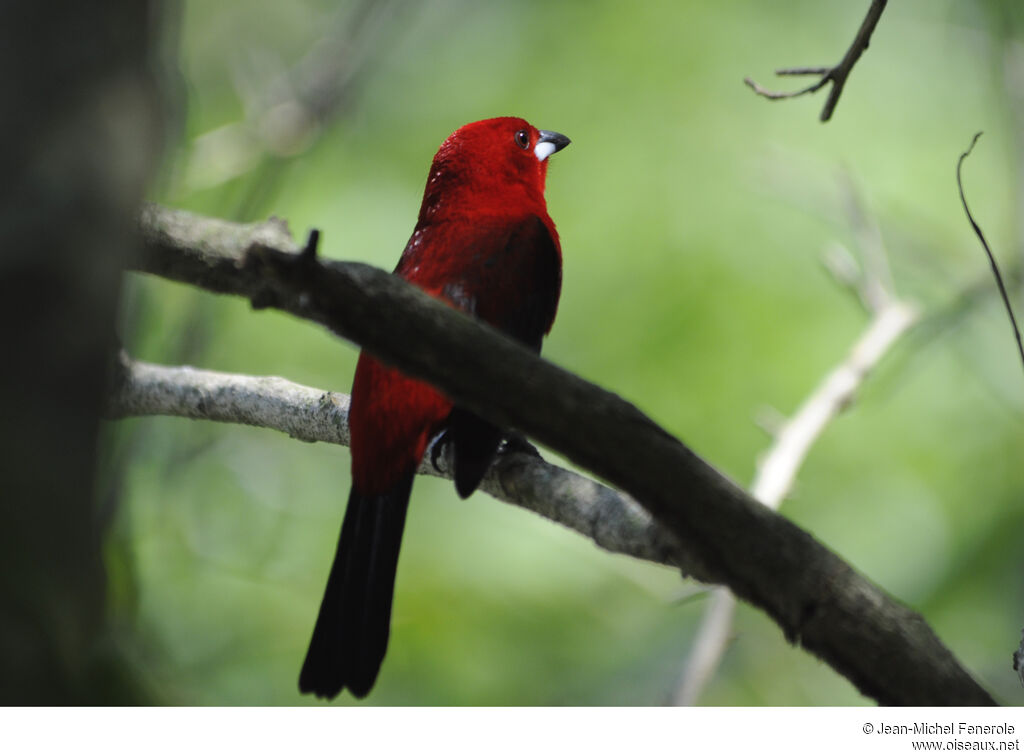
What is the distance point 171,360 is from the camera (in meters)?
2.96

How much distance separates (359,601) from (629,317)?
7.85 ft

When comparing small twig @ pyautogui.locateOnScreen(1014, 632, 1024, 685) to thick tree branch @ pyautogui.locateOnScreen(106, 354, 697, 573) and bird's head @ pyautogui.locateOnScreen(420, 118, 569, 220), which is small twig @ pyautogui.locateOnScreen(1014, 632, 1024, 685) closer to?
thick tree branch @ pyautogui.locateOnScreen(106, 354, 697, 573)

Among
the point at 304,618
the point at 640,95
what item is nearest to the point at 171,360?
the point at 304,618

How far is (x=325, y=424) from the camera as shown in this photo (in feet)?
7.73

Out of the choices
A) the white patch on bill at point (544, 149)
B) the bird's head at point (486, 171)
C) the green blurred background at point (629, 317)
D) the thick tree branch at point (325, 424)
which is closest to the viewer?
the thick tree branch at point (325, 424)

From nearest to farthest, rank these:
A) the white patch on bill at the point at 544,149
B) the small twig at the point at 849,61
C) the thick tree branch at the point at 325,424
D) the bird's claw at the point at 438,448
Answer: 1. the thick tree branch at the point at 325,424
2. the small twig at the point at 849,61
3. the bird's claw at the point at 438,448
4. the white patch on bill at the point at 544,149

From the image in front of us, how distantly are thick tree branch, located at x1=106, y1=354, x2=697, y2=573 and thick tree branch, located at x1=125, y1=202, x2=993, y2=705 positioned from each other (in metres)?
0.22

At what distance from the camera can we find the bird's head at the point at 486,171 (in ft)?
8.77

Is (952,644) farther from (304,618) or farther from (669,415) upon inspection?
(304,618)

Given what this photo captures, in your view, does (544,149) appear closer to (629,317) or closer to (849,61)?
(849,61)

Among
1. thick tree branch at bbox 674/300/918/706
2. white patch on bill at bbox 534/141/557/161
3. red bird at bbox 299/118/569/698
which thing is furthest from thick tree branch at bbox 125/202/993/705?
white patch on bill at bbox 534/141/557/161

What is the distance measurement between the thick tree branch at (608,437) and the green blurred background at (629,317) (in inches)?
58.7

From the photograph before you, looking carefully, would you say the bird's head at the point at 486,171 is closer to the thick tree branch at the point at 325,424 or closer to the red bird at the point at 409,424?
the red bird at the point at 409,424

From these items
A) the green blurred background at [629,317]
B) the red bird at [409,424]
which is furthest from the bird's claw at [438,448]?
the green blurred background at [629,317]
